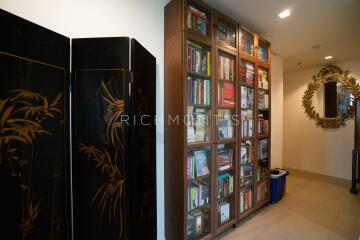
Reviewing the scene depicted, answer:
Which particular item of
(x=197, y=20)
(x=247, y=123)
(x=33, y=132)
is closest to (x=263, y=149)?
(x=247, y=123)

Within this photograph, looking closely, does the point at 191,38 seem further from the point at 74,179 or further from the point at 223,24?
the point at 74,179

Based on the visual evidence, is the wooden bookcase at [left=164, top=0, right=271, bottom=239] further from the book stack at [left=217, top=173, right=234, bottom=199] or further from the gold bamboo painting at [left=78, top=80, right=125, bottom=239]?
the gold bamboo painting at [left=78, top=80, right=125, bottom=239]

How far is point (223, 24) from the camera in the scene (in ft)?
6.36

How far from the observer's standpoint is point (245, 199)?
2.22 m

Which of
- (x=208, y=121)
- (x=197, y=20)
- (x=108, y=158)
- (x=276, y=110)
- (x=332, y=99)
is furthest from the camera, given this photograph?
(x=332, y=99)

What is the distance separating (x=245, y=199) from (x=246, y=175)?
0.30m

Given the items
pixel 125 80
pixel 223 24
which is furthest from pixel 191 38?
pixel 125 80

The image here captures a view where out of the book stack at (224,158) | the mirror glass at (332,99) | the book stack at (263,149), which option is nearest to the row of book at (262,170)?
the book stack at (263,149)

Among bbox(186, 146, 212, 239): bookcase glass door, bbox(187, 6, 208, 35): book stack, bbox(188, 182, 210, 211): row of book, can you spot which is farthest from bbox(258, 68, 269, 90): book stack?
bbox(188, 182, 210, 211): row of book

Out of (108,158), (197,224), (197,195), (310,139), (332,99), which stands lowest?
(197,224)

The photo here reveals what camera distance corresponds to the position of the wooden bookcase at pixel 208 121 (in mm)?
1596

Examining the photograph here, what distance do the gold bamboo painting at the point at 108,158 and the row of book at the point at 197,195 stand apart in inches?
30.8

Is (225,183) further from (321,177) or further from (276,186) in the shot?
(321,177)

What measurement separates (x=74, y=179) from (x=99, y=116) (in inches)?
17.0
